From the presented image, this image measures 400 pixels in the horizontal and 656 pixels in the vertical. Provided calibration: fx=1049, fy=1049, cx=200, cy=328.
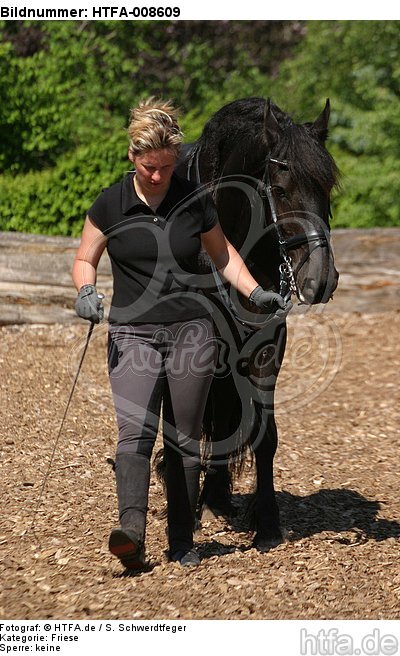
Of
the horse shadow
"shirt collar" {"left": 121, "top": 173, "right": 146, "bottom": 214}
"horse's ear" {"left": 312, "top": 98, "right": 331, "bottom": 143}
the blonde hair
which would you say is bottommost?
the horse shadow

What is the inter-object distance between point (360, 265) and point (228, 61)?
20.4 feet

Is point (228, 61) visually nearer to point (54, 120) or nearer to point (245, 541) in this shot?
point (54, 120)

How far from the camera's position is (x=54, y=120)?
11484mm

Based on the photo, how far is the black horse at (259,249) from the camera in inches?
171

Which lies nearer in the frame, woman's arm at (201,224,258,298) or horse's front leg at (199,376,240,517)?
woman's arm at (201,224,258,298)

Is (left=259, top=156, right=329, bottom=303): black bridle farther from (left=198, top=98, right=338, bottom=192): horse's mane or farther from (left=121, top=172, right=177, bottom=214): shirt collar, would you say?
(left=121, top=172, right=177, bottom=214): shirt collar

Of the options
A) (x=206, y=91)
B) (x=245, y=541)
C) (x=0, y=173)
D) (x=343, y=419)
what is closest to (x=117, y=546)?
(x=245, y=541)

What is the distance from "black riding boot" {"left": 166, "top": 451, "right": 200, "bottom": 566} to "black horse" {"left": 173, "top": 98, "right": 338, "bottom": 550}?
0.50 meters

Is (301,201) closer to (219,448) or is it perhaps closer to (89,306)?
(89,306)

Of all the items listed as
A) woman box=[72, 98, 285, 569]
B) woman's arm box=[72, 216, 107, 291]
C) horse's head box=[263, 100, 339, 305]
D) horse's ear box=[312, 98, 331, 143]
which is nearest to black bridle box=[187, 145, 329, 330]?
horse's head box=[263, 100, 339, 305]

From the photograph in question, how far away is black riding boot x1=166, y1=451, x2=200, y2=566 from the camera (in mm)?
4461

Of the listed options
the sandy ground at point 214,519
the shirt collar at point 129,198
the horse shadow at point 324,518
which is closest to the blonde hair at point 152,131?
the shirt collar at point 129,198
